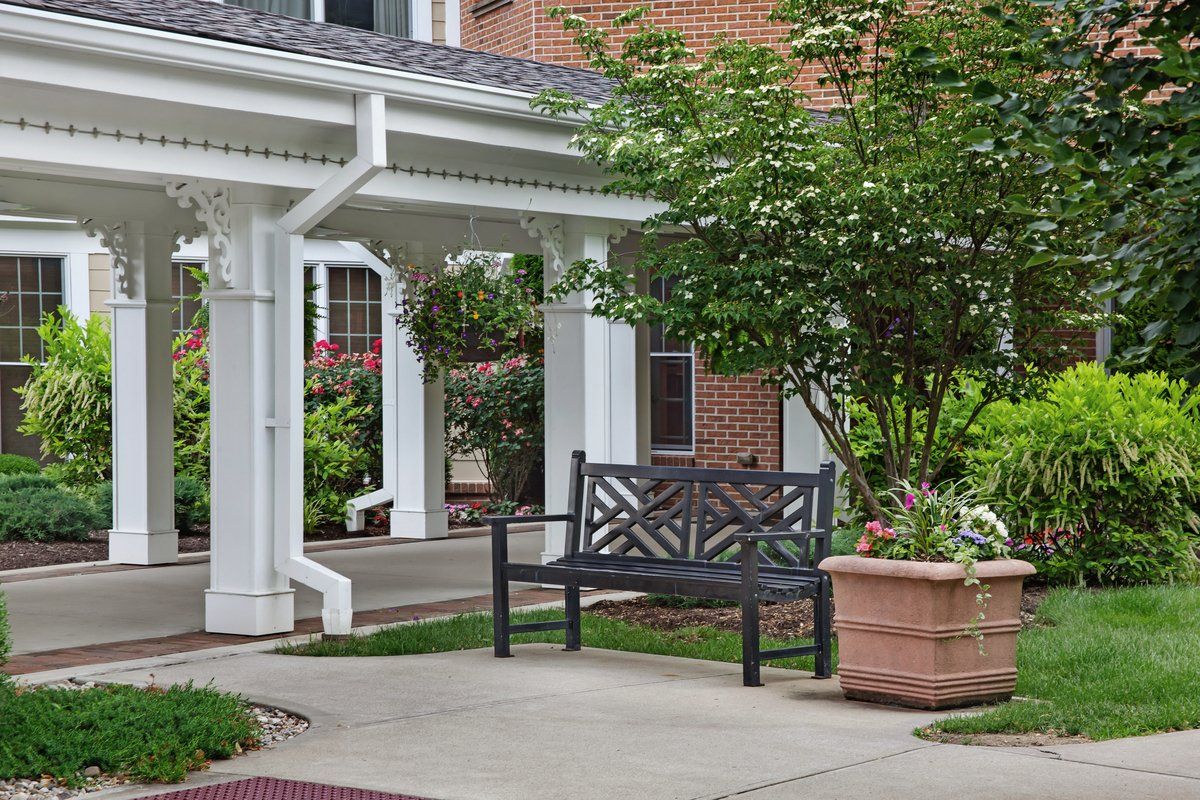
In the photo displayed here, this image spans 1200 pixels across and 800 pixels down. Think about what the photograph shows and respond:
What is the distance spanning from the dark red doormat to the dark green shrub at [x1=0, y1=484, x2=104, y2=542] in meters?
8.45

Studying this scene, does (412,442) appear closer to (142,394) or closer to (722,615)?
(142,394)

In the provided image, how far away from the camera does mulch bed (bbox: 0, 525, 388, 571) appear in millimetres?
11867

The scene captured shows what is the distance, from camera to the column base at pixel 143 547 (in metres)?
11.7

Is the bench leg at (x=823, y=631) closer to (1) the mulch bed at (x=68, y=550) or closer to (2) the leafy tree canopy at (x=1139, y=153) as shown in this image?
(2) the leafy tree canopy at (x=1139, y=153)

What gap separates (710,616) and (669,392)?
6692 millimetres

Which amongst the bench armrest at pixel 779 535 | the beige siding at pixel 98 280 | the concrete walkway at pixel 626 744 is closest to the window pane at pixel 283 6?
the beige siding at pixel 98 280

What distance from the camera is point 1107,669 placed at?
6770 millimetres

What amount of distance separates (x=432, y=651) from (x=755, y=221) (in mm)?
2979

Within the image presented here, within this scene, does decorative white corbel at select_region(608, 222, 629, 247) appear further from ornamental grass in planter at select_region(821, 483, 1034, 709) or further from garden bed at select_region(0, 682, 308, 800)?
garden bed at select_region(0, 682, 308, 800)

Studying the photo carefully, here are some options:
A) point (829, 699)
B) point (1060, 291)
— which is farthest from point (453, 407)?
point (829, 699)

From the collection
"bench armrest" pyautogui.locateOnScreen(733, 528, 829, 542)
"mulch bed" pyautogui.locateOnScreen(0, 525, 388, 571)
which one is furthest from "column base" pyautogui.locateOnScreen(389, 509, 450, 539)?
"bench armrest" pyautogui.locateOnScreen(733, 528, 829, 542)

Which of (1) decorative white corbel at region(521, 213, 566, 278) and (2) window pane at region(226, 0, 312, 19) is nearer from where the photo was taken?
(1) decorative white corbel at region(521, 213, 566, 278)

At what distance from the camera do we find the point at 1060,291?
28.4ft

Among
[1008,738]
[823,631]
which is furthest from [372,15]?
[1008,738]
